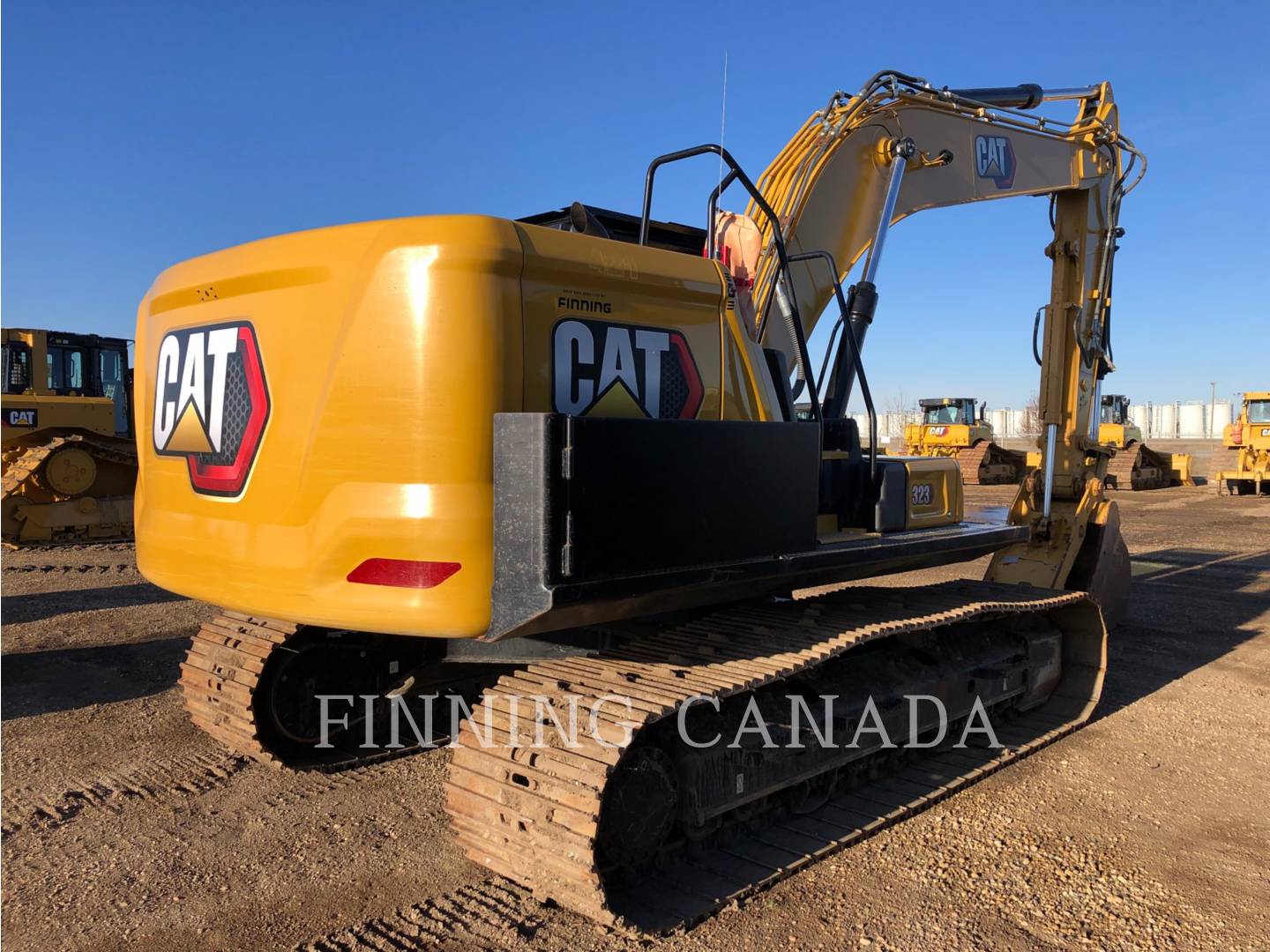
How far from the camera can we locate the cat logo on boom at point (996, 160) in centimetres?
670

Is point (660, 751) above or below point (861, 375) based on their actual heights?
below

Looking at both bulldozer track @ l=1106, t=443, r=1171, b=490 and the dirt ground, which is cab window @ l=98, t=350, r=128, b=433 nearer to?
the dirt ground

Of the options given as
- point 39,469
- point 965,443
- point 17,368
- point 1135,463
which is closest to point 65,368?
point 17,368

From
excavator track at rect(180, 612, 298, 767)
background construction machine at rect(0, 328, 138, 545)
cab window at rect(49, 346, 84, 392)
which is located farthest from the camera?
cab window at rect(49, 346, 84, 392)

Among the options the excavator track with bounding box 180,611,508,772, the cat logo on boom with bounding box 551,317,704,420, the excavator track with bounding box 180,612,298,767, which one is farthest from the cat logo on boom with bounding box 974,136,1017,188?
the excavator track with bounding box 180,612,298,767

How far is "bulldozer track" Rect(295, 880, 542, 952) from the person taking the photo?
3.23 m

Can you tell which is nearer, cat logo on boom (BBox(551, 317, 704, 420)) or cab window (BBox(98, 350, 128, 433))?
cat logo on boom (BBox(551, 317, 704, 420))

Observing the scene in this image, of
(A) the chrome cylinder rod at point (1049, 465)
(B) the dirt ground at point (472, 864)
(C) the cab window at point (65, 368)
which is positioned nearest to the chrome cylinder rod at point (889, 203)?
(B) the dirt ground at point (472, 864)

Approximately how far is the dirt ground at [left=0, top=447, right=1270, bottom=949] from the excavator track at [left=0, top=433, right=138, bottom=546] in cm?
823

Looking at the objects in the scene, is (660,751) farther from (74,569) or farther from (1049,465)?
(74,569)

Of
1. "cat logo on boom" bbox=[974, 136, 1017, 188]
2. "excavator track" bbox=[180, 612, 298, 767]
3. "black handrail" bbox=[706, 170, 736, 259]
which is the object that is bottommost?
"excavator track" bbox=[180, 612, 298, 767]

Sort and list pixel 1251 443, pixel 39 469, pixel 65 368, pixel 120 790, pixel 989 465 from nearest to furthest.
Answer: pixel 120 790 → pixel 39 469 → pixel 65 368 → pixel 1251 443 → pixel 989 465

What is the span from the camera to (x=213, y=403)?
3.81 m

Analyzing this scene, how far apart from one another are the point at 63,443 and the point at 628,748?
43.4 feet
